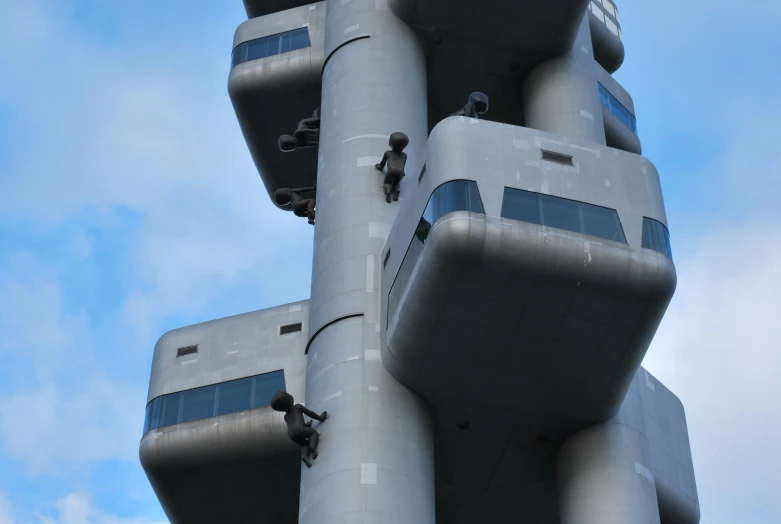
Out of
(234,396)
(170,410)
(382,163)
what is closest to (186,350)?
(170,410)

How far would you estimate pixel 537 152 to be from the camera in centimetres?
2853

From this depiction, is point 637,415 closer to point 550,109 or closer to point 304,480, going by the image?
point 304,480

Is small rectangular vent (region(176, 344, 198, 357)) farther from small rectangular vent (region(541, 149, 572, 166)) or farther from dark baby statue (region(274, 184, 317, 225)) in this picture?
small rectangular vent (region(541, 149, 572, 166))

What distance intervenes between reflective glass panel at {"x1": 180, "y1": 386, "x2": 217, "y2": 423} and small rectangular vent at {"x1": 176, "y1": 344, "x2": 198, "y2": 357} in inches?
49.0

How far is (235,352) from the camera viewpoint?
113 feet

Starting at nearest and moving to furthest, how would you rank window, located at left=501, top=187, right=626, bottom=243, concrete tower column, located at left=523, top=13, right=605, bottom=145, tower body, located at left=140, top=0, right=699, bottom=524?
tower body, located at left=140, top=0, right=699, bottom=524
window, located at left=501, top=187, right=626, bottom=243
concrete tower column, located at left=523, top=13, right=605, bottom=145

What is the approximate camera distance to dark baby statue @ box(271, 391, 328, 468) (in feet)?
96.0

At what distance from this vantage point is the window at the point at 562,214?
2697 centimetres

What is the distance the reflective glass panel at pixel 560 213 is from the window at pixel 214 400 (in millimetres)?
9369

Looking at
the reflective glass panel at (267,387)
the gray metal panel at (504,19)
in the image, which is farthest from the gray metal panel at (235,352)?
the gray metal panel at (504,19)

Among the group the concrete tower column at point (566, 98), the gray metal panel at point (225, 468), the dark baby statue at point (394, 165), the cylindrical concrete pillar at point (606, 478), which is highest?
the concrete tower column at point (566, 98)

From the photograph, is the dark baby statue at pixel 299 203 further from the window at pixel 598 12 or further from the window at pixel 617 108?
the window at pixel 598 12

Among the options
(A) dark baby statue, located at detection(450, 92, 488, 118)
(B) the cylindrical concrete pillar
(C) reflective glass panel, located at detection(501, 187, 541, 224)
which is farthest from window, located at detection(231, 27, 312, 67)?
(B) the cylindrical concrete pillar

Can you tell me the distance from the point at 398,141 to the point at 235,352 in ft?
23.6
